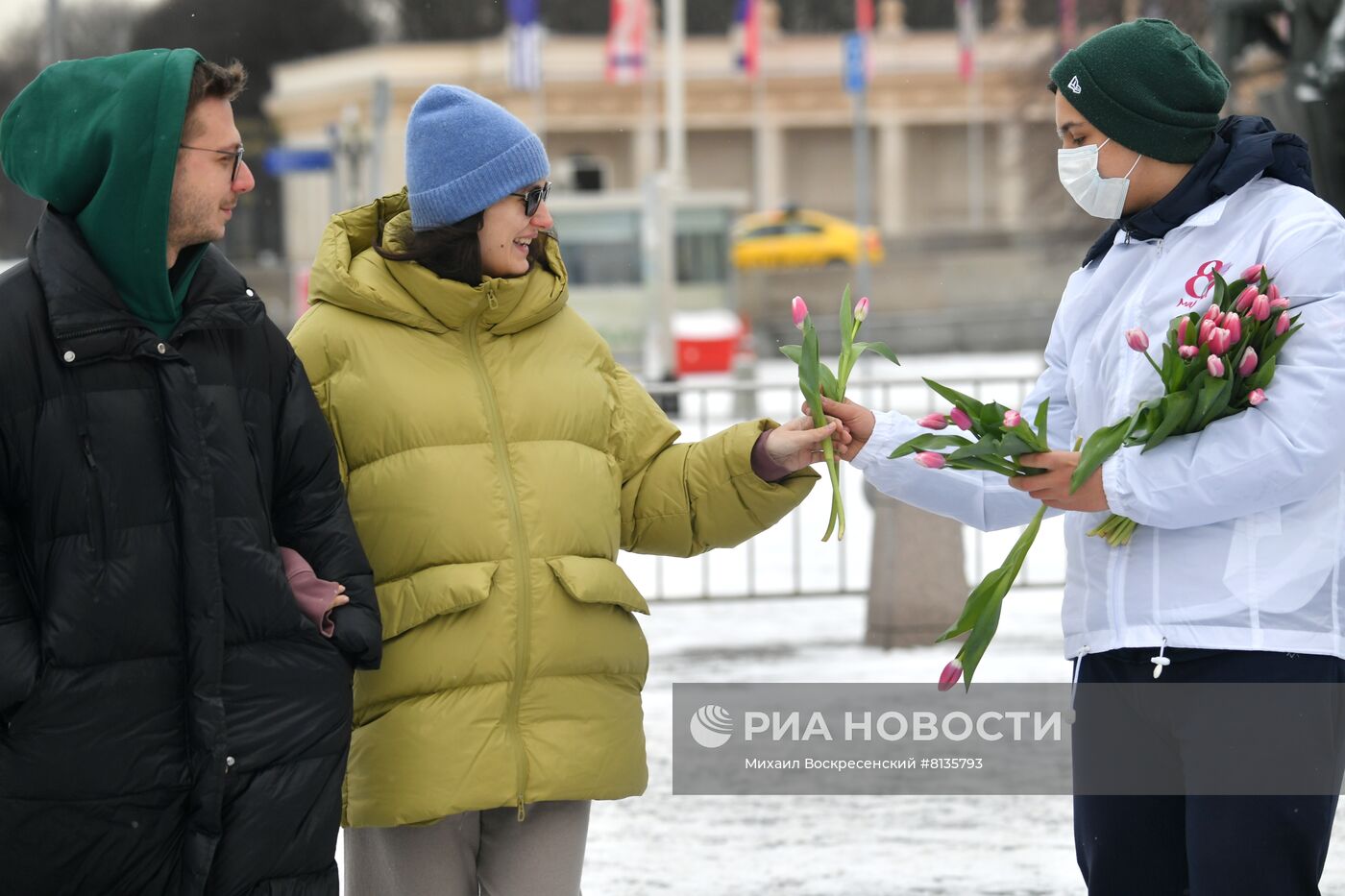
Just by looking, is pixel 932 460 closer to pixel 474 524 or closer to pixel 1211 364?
pixel 1211 364

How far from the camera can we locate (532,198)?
10.7ft

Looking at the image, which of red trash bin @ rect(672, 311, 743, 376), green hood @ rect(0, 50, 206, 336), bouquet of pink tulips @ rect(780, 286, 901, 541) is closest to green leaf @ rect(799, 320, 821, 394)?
bouquet of pink tulips @ rect(780, 286, 901, 541)

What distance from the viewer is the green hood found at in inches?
107

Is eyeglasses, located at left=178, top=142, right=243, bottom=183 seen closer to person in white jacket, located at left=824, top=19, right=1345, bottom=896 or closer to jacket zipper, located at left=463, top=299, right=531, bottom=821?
jacket zipper, located at left=463, top=299, right=531, bottom=821

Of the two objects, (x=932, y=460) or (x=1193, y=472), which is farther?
(x=932, y=460)

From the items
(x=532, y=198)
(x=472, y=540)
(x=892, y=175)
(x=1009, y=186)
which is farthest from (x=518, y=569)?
(x=892, y=175)

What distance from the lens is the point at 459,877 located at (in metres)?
3.22

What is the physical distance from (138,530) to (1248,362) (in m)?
1.72

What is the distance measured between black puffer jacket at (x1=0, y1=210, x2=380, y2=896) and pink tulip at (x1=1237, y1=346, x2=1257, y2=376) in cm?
153

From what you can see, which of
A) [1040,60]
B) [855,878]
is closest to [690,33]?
[1040,60]

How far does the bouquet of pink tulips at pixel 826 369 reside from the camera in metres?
3.40

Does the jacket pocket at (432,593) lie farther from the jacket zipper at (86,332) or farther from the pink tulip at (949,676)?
the pink tulip at (949,676)

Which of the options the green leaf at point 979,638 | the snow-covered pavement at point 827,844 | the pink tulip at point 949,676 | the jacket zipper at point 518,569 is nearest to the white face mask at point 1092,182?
the green leaf at point 979,638

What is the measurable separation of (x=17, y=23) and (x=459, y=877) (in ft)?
206
